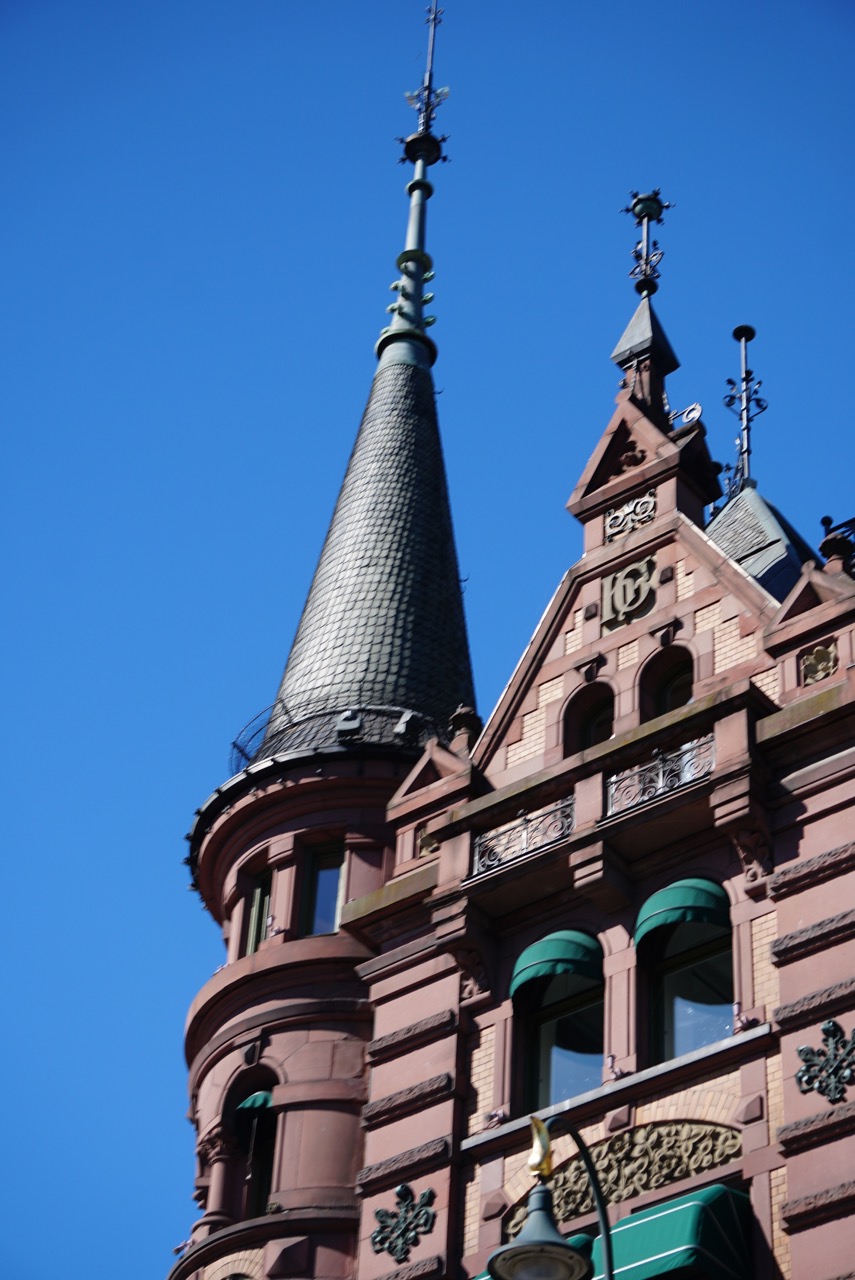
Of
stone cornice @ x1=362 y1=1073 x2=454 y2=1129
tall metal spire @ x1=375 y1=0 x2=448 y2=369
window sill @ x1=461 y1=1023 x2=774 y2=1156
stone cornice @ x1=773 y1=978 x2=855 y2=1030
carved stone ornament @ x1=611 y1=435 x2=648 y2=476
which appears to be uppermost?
tall metal spire @ x1=375 y1=0 x2=448 y2=369

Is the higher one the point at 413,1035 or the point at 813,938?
the point at 413,1035

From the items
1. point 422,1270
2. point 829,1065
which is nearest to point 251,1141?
point 422,1270

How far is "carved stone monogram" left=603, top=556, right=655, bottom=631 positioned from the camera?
3619 centimetres

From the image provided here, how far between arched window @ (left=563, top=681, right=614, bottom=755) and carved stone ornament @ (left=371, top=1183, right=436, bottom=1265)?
6.39 m

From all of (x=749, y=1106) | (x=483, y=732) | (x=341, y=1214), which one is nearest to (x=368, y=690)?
(x=483, y=732)

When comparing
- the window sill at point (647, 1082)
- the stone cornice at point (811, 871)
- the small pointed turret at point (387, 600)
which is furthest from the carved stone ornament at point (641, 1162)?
the small pointed turret at point (387, 600)

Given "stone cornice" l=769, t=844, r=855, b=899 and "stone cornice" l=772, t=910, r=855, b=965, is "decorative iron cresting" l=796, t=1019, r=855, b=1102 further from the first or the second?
"stone cornice" l=769, t=844, r=855, b=899

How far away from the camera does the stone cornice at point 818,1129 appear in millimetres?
28562

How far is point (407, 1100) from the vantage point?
3316cm

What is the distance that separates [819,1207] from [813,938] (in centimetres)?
333

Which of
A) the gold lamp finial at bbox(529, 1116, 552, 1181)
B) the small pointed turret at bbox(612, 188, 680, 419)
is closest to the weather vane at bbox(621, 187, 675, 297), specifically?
the small pointed turret at bbox(612, 188, 680, 419)

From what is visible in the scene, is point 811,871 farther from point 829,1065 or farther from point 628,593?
point 628,593

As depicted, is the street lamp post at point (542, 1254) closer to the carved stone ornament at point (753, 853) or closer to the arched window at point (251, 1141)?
the carved stone ornament at point (753, 853)

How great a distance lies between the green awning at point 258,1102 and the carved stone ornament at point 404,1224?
3.60 meters
